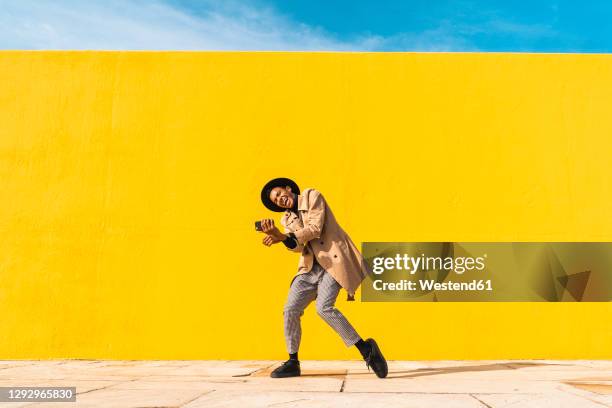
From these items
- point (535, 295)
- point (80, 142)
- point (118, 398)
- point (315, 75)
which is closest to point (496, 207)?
point (535, 295)

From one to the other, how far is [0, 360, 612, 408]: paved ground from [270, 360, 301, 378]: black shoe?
87mm

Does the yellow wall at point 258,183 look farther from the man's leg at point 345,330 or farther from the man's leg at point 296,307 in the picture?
the man's leg at point 345,330

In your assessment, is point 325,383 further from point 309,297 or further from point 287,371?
point 309,297

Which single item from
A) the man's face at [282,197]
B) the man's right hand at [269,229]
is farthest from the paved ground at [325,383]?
the man's face at [282,197]

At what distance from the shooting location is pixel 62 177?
17.4 ft

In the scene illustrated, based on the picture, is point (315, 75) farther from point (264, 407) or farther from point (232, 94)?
point (264, 407)

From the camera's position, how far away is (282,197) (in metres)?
4.12

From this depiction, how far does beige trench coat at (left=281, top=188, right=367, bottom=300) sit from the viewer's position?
12.8ft

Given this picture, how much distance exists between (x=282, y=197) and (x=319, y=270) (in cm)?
61

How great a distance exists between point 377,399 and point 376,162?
2720 millimetres

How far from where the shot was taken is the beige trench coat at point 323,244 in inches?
154

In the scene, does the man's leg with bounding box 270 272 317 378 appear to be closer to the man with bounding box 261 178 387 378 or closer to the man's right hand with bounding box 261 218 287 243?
the man with bounding box 261 178 387 378

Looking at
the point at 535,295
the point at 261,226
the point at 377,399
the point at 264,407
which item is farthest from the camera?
the point at 535,295

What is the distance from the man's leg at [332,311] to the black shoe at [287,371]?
410 mm
